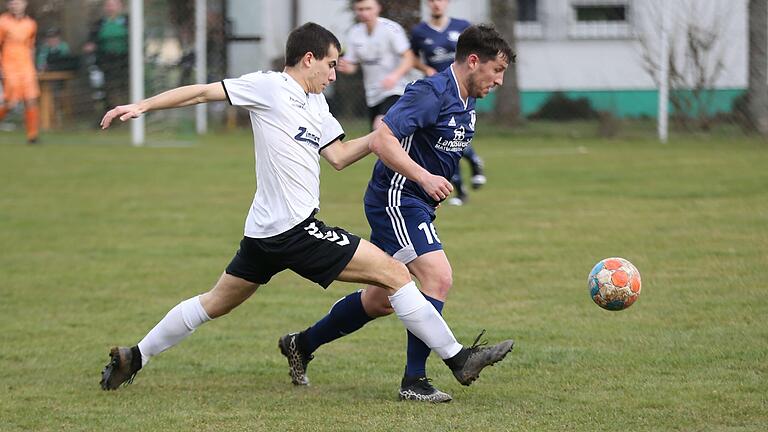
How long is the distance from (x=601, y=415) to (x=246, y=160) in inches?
487

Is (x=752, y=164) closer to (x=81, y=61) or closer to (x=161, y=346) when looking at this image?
(x=161, y=346)

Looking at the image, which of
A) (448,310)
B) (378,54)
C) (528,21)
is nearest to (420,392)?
(448,310)

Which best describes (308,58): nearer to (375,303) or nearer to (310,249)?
(310,249)

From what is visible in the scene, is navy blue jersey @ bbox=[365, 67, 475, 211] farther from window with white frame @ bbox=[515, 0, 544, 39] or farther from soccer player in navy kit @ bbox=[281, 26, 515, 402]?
window with white frame @ bbox=[515, 0, 544, 39]

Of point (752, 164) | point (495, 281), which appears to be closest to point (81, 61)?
point (752, 164)

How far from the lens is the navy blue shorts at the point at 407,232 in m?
5.25

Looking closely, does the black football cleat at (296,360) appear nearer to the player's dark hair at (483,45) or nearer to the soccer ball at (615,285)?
the soccer ball at (615,285)

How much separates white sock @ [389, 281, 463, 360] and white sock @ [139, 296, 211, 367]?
919mm

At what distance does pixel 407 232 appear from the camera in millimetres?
5262

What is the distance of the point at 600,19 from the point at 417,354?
17.9 metres

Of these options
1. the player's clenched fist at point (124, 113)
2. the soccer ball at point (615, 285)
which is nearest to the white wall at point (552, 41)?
the soccer ball at point (615, 285)

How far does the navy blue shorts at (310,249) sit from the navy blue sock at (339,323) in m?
0.48

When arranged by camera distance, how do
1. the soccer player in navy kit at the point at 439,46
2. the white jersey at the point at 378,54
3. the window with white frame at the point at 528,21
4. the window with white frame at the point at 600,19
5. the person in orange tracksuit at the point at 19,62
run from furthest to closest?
the window with white frame at the point at 528,21
the window with white frame at the point at 600,19
the person in orange tracksuit at the point at 19,62
the white jersey at the point at 378,54
the soccer player in navy kit at the point at 439,46

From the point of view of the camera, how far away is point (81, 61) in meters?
22.4
